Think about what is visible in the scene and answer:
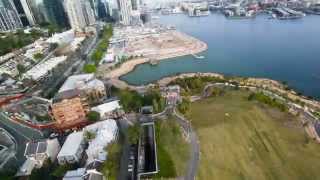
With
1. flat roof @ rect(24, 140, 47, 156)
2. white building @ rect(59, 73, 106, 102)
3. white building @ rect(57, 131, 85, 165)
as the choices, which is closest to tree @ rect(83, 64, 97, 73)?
white building @ rect(59, 73, 106, 102)

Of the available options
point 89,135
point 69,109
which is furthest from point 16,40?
point 89,135

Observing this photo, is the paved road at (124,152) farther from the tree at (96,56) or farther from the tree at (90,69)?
the tree at (96,56)

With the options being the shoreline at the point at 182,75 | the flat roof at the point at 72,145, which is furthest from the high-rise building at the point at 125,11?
the flat roof at the point at 72,145

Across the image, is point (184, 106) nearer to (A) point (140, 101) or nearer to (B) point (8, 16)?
(A) point (140, 101)

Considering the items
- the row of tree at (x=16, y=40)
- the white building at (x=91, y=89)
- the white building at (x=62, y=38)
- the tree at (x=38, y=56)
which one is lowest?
the white building at (x=91, y=89)

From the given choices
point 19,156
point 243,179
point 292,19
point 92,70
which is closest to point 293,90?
point 243,179

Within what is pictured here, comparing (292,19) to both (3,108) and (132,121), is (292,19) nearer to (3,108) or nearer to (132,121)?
(132,121)
